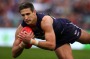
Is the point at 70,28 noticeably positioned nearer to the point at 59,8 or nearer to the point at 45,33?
the point at 45,33

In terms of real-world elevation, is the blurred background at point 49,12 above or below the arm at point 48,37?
below

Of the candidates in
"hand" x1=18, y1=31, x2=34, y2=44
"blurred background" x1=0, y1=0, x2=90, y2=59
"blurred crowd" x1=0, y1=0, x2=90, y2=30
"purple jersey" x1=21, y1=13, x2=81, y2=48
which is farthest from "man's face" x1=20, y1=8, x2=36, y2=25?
"blurred crowd" x1=0, y1=0, x2=90, y2=30

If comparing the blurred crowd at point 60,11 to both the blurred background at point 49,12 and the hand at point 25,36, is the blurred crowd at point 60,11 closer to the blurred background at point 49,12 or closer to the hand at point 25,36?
the blurred background at point 49,12

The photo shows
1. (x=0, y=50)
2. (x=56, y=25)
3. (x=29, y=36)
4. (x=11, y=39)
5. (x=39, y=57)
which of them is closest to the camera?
(x=29, y=36)

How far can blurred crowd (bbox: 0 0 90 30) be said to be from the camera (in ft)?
63.3

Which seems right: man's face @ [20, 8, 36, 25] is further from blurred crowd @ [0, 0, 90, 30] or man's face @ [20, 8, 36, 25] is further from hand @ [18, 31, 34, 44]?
blurred crowd @ [0, 0, 90, 30]

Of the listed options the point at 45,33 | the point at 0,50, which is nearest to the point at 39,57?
the point at 0,50

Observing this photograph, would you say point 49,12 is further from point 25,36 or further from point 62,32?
point 25,36

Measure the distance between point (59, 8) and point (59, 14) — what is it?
1.36 ft

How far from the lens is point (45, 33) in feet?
28.7

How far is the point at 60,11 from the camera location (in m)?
19.7

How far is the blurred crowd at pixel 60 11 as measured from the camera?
19303mm

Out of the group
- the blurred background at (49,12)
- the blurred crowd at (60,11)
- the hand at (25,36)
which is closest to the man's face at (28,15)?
the hand at (25,36)

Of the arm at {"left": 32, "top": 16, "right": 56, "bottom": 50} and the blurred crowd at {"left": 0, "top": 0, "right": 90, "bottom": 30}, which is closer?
the arm at {"left": 32, "top": 16, "right": 56, "bottom": 50}
